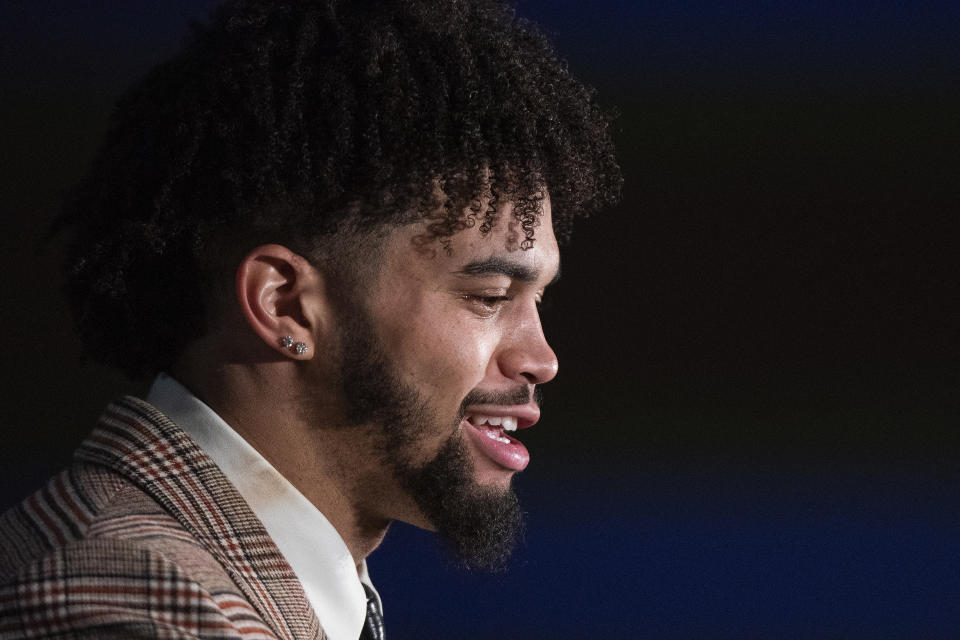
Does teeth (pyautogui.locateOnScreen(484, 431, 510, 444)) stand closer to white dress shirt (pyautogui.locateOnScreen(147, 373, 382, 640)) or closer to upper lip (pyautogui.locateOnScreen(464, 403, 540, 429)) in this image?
upper lip (pyautogui.locateOnScreen(464, 403, 540, 429))

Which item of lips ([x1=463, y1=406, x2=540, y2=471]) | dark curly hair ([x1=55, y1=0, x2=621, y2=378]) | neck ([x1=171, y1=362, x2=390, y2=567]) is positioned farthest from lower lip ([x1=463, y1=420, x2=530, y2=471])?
dark curly hair ([x1=55, y1=0, x2=621, y2=378])

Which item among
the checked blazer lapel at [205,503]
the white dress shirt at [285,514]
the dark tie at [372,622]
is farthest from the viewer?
the dark tie at [372,622]

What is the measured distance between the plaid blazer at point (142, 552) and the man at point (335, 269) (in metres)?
0.01

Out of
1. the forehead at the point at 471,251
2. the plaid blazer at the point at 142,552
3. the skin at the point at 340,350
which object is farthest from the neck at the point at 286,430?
the forehead at the point at 471,251

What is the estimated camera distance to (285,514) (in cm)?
143

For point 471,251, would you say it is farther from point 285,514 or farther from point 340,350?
point 285,514

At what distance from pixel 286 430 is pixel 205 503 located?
172mm

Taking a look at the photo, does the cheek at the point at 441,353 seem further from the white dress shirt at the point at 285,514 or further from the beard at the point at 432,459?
the white dress shirt at the point at 285,514

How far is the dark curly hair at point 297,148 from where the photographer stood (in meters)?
1.46

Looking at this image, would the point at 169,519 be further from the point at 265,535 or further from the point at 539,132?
the point at 539,132

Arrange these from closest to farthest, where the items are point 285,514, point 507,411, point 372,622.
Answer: point 285,514, point 507,411, point 372,622

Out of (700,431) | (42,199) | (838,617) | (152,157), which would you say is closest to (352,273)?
(152,157)

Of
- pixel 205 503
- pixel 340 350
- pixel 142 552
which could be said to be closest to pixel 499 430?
pixel 340 350

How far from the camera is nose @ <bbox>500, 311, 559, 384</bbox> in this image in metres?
1.52
